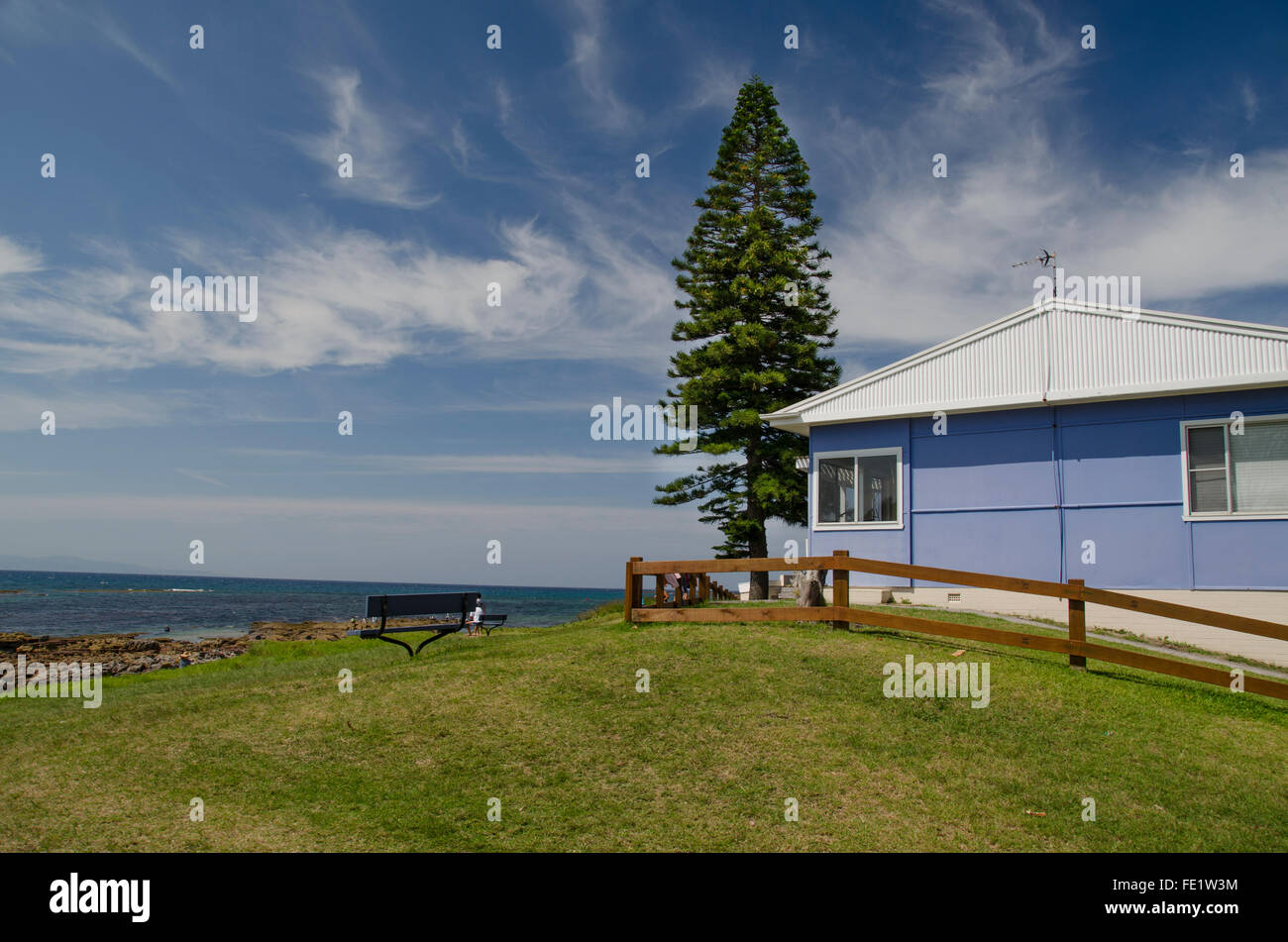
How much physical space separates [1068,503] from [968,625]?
5.83m

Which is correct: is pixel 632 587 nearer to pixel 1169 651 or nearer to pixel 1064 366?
pixel 1169 651

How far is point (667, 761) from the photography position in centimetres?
723

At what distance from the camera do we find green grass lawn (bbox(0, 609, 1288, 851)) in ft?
20.0

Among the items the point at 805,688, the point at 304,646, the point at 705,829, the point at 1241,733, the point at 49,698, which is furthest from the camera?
the point at 304,646

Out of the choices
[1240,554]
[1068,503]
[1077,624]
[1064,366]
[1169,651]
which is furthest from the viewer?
[1064,366]

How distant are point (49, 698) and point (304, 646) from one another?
36.8 feet

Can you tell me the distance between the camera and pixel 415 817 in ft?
20.5

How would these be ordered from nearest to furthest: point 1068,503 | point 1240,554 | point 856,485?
point 1240,554
point 1068,503
point 856,485

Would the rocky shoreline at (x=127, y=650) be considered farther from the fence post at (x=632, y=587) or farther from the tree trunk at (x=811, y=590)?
the tree trunk at (x=811, y=590)

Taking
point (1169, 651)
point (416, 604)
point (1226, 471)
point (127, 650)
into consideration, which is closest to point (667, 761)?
point (416, 604)
